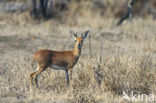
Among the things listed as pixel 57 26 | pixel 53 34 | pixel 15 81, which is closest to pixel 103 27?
pixel 57 26

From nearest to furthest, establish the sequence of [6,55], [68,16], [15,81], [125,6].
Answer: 1. [15,81]
2. [6,55]
3. [68,16]
4. [125,6]

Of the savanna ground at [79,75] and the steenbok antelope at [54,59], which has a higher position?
the steenbok antelope at [54,59]

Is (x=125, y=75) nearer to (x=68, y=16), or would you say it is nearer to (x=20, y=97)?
(x=20, y=97)

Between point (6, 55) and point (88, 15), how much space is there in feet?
24.6

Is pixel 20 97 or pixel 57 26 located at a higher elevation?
pixel 57 26

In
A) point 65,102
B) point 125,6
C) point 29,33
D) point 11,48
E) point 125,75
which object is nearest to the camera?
point 65,102

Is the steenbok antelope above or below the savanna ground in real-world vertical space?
above

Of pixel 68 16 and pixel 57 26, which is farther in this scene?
pixel 68 16

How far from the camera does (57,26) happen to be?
14.8 m

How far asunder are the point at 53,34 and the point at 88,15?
4.43 metres

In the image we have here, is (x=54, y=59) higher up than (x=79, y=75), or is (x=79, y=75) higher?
(x=54, y=59)

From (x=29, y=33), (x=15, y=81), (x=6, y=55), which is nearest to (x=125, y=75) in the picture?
(x=15, y=81)

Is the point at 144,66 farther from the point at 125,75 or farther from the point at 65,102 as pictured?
the point at 65,102

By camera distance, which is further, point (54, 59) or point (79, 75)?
point (79, 75)
